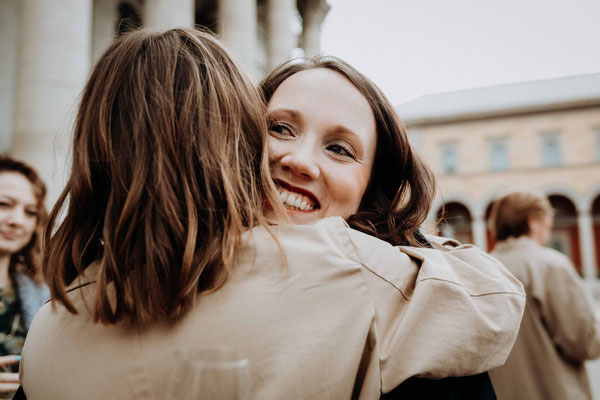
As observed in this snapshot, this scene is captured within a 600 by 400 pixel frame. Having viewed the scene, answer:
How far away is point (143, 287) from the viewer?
847 mm

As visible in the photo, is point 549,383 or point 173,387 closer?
point 173,387

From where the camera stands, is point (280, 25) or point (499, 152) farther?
point (499, 152)

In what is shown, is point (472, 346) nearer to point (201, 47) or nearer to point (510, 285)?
point (510, 285)

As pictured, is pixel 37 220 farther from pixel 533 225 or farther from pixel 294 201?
pixel 533 225

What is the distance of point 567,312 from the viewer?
279 cm

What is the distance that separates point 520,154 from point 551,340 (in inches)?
947

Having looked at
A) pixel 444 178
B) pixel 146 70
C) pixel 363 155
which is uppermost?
pixel 146 70

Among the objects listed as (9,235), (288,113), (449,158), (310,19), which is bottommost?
(9,235)

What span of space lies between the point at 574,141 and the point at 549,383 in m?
24.8

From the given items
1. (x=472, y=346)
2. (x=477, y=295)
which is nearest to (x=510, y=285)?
(x=477, y=295)

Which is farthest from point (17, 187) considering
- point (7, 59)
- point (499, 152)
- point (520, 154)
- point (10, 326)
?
point (520, 154)

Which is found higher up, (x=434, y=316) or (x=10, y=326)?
(x=434, y=316)

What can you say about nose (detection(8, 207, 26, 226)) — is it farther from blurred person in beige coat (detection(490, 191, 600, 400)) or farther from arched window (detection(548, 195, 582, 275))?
arched window (detection(548, 195, 582, 275))

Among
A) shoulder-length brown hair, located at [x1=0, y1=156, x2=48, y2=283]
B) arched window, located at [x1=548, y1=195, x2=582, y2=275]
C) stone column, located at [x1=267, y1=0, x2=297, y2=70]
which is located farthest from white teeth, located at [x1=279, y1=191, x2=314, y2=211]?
arched window, located at [x1=548, y1=195, x2=582, y2=275]
